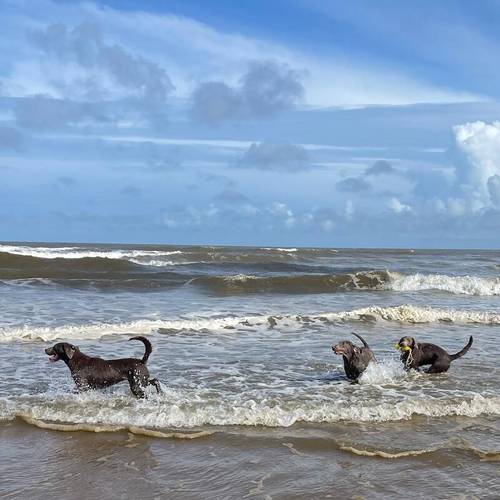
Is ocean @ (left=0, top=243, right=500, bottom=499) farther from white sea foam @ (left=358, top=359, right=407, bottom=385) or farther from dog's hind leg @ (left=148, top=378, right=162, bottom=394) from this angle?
dog's hind leg @ (left=148, top=378, right=162, bottom=394)

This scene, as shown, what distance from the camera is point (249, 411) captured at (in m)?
6.86

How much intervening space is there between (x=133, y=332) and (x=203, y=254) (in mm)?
29338

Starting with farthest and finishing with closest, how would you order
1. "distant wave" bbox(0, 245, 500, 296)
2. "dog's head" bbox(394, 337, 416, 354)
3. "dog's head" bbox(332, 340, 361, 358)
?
Answer: "distant wave" bbox(0, 245, 500, 296) → "dog's head" bbox(394, 337, 416, 354) → "dog's head" bbox(332, 340, 361, 358)

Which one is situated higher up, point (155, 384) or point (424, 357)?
point (424, 357)

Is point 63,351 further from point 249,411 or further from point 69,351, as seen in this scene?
point 249,411

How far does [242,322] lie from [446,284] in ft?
45.2

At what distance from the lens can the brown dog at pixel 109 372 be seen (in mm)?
7324

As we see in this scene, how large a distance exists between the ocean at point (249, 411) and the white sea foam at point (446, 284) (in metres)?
7.77

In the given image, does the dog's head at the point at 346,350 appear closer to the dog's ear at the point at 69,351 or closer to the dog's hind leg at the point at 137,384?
the dog's hind leg at the point at 137,384

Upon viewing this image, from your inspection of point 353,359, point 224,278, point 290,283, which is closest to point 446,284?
point 290,283

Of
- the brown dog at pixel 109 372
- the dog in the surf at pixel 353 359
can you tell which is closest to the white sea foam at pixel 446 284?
the dog in the surf at pixel 353 359

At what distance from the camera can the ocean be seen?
5.15 metres

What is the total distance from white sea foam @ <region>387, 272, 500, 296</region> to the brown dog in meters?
17.9

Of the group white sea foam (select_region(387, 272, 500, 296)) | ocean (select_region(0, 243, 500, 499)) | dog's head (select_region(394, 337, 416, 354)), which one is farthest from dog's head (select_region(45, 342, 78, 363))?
white sea foam (select_region(387, 272, 500, 296))
